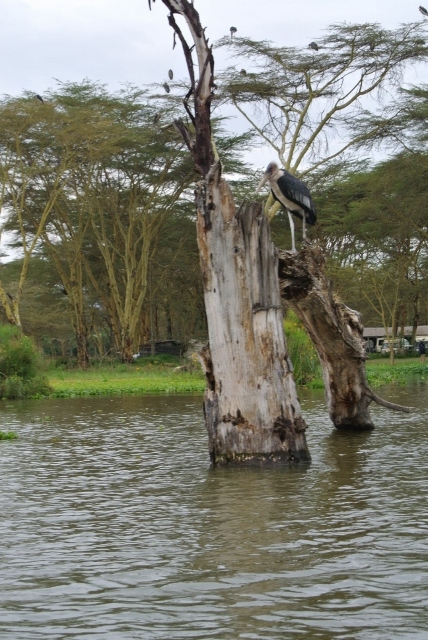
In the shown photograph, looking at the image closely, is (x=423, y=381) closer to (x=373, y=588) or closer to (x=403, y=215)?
(x=403, y=215)

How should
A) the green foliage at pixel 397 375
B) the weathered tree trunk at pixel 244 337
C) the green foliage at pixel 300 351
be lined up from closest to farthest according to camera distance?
the weathered tree trunk at pixel 244 337, the green foliage at pixel 300 351, the green foliage at pixel 397 375

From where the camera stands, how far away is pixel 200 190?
10703 millimetres

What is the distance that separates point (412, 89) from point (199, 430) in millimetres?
23437

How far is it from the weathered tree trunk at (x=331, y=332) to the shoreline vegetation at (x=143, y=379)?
11.4m

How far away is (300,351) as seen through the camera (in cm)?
2570

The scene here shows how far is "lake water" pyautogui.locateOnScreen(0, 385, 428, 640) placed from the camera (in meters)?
5.45

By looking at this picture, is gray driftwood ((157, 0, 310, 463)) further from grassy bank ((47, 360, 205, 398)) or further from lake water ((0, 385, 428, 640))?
grassy bank ((47, 360, 205, 398))

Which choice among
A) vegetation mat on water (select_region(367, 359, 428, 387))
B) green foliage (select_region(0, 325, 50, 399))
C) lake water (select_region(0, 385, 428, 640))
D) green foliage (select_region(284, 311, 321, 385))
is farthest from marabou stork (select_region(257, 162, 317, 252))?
vegetation mat on water (select_region(367, 359, 428, 387))

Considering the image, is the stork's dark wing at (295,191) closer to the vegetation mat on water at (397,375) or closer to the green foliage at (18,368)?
the green foliage at (18,368)

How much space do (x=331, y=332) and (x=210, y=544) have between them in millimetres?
6196

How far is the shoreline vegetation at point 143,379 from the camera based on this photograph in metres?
26.0

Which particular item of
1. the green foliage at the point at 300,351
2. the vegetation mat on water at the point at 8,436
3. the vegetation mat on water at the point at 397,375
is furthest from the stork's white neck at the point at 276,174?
the vegetation mat on water at the point at 397,375

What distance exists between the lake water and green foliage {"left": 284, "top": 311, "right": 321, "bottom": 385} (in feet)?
39.3

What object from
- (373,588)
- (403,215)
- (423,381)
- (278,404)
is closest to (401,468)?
(278,404)
